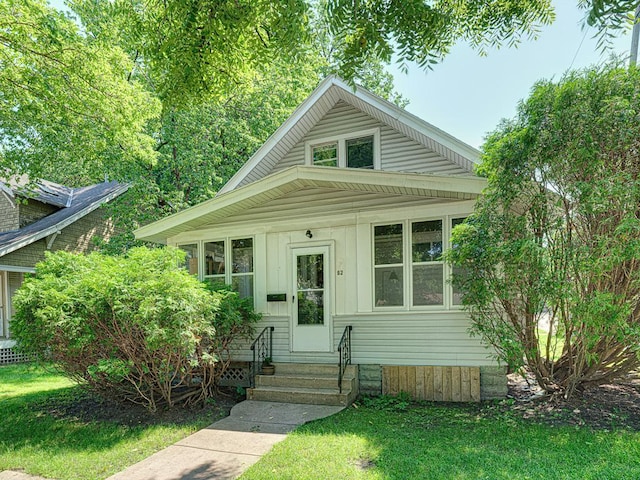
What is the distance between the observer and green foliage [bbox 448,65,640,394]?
445cm

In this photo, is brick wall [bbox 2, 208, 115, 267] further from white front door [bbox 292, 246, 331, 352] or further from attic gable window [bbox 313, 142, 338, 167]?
white front door [bbox 292, 246, 331, 352]

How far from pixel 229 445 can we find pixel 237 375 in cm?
292

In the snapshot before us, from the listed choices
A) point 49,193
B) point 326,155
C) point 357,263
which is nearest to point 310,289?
point 357,263

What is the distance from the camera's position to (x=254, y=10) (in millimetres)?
3023

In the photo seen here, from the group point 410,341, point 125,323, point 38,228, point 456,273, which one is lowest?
point 410,341

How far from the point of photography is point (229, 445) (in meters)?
4.63

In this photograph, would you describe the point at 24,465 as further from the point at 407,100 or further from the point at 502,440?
the point at 407,100

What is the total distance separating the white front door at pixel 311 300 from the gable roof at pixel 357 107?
3055 mm

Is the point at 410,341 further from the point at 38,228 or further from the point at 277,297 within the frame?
the point at 38,228

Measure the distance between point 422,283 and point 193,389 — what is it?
3943 mm

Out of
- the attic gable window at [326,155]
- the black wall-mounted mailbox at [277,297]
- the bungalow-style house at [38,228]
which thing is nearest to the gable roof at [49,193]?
the bungalow-style house at [38,228]

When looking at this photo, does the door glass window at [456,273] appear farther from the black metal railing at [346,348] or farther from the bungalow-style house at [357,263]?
the black metal railing at [346,348]

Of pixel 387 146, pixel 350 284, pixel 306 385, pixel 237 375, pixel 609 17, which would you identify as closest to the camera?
pixel 609 17

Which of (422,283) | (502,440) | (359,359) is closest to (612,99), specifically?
(422,283)
